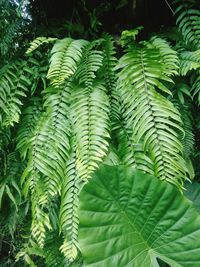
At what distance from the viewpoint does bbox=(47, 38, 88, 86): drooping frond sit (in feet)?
4.55

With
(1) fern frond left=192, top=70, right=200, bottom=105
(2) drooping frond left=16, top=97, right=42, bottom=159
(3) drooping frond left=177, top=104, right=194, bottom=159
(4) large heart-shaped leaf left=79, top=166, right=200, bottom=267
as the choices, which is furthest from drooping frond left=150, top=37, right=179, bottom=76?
(2) drooping frond left=16, top=97, right=42, bottom=159

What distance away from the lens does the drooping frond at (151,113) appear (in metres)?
1.25

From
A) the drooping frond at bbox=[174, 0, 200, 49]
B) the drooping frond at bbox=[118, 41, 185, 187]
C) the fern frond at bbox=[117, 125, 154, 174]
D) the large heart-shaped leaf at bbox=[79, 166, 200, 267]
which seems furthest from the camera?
the drooping frond at bbox=[174, 0, 200, 49]

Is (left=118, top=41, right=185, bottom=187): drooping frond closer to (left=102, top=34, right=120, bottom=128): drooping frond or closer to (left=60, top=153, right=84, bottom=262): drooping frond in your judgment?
(left=102, top=34, right=120, bottom=128): drooping frond

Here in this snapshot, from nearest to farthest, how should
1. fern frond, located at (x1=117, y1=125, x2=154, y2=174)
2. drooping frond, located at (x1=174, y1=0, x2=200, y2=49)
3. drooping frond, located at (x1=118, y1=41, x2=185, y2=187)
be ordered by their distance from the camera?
drooping frond, located at (x1=118, y1=41, x2=185, y2=187) → fern frond, located at (x1=117, y1=125, x2=154, y2=174) → drooping frond, located at (x1=174, y1=0, x2=200, y2=49)

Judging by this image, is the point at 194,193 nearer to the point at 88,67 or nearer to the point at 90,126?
the point at 90,126

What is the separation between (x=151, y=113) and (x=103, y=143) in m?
0.24

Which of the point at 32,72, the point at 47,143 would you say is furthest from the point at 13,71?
the point at 47,143

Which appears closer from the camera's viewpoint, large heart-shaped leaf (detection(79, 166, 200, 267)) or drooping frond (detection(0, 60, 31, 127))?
large heart-shaped leaf (detection(79, 166, 200, 267))

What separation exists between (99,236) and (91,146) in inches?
15.1

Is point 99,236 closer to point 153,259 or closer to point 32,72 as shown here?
point 153,259

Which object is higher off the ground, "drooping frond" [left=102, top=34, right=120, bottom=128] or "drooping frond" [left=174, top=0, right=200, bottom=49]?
"drooping frond" [left=174, top=0, right=200, bottom=49]

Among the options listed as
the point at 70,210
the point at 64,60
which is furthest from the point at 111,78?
the point at 70,210

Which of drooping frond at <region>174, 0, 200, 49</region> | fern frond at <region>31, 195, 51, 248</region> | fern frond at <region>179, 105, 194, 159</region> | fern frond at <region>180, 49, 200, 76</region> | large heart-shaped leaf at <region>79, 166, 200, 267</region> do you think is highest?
drooping frond at <region>174, 0, 200, 49</region>
